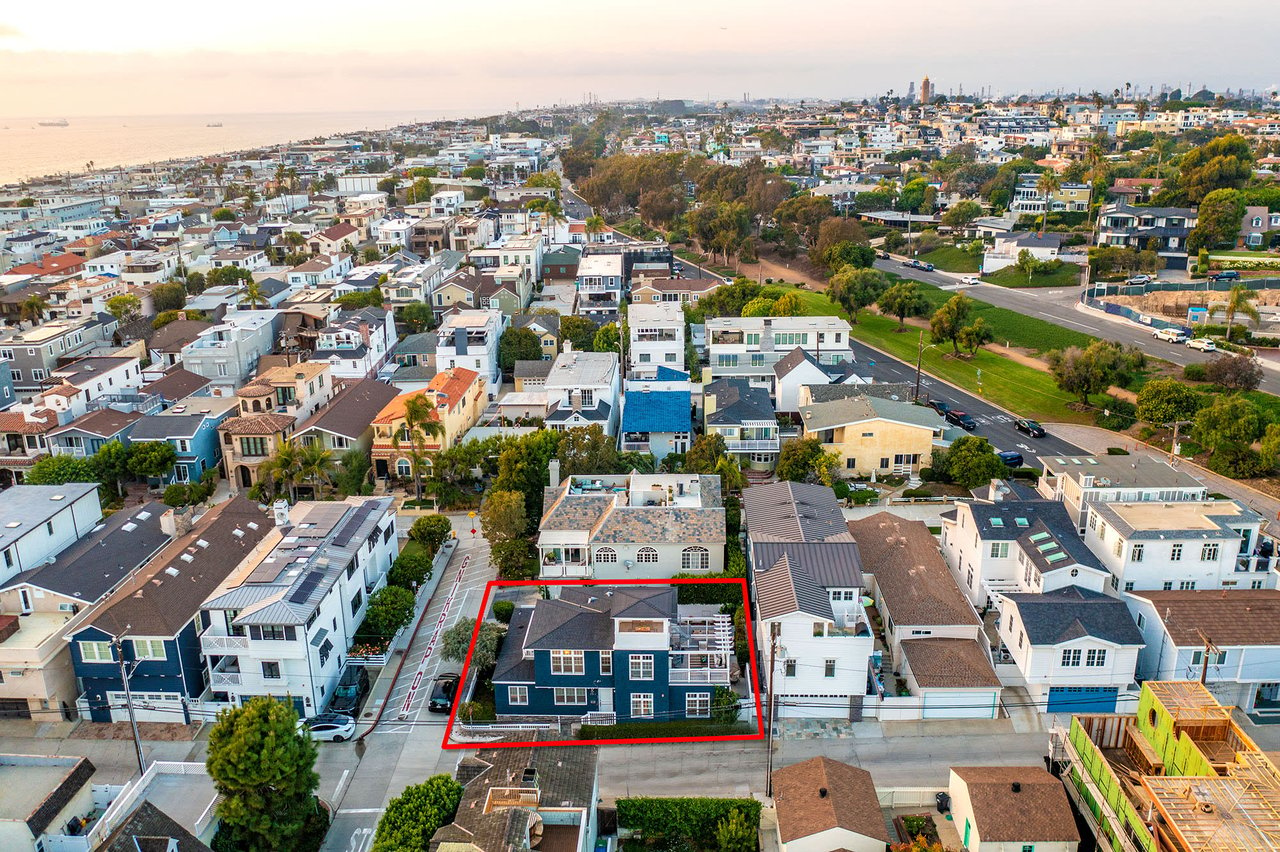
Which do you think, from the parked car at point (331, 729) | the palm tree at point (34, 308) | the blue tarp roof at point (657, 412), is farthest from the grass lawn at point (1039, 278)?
the palm tree at point (34, 308)

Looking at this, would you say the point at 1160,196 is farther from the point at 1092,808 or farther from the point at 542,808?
the point at 542,808

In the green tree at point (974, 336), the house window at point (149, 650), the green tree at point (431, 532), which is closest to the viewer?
the house window at point (149, 650)

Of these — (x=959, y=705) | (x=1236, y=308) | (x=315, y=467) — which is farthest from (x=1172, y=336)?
(x=315, y=467)

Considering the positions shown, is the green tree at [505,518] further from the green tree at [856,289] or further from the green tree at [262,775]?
the green tree at [856,289]

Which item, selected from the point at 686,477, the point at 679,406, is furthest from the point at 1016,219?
the point at 686,477

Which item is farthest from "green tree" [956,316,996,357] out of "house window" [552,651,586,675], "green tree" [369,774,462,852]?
"green tree" [369,774,462,852]

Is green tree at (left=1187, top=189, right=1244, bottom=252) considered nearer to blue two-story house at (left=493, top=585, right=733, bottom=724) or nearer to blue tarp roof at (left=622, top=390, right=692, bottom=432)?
blue tarp roof at (left=622, top=390, right=692, bottom=432)
